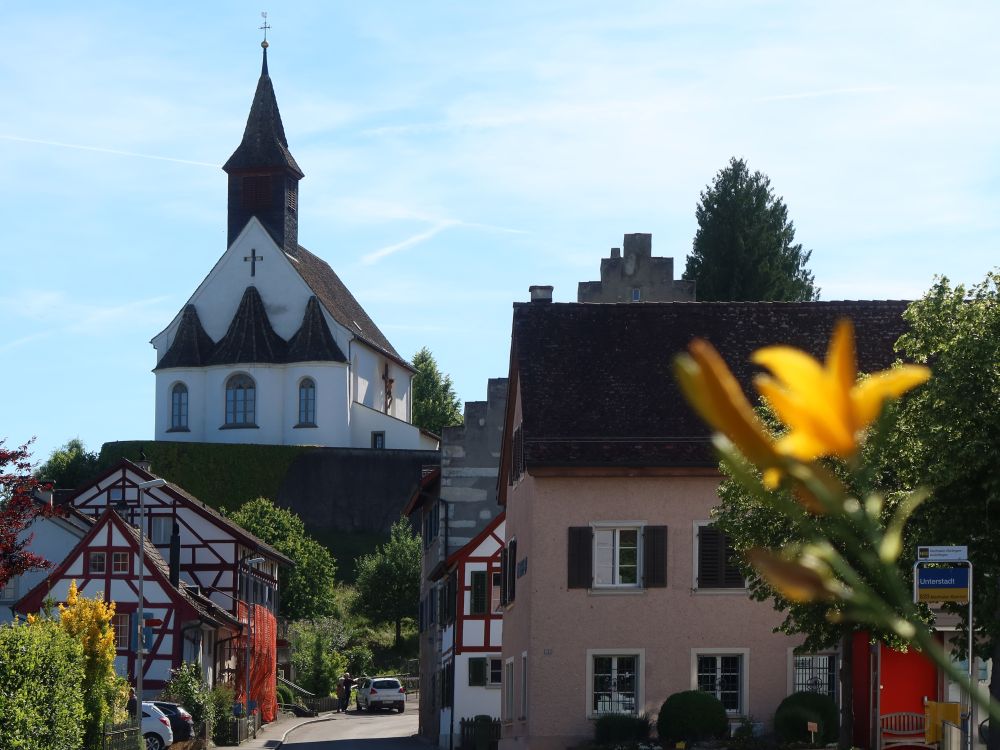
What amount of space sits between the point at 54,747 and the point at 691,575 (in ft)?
40.0

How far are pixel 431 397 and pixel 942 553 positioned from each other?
380ft

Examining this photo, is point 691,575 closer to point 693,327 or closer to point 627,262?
point 693,327

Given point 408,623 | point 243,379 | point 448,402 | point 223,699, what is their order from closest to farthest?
point 223,699 → point 408,623 → point 243,379 → point 448,402

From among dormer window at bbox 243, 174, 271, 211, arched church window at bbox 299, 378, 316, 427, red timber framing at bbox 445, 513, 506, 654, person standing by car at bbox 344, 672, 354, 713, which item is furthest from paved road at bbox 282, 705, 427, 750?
dormer window at bbox 243, 174, 271, 211

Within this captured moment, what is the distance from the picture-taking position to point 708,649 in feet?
99.6

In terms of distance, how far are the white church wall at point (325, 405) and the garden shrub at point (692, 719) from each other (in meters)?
67.6

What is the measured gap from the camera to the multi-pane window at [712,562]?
3080cm

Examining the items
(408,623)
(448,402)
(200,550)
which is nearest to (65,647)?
(200,550)

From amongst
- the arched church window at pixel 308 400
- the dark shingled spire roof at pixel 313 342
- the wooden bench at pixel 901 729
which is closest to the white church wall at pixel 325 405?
the arched church window at pixel 308 400

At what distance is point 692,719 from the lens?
28344 millimetres

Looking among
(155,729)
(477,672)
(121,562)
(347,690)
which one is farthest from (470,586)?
(347,690)

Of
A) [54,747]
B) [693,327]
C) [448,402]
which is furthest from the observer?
[448,402]

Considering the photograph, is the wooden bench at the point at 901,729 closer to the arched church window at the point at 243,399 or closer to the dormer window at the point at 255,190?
the arched church window at the point at 243,399

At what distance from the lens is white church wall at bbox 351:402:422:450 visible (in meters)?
97.4
